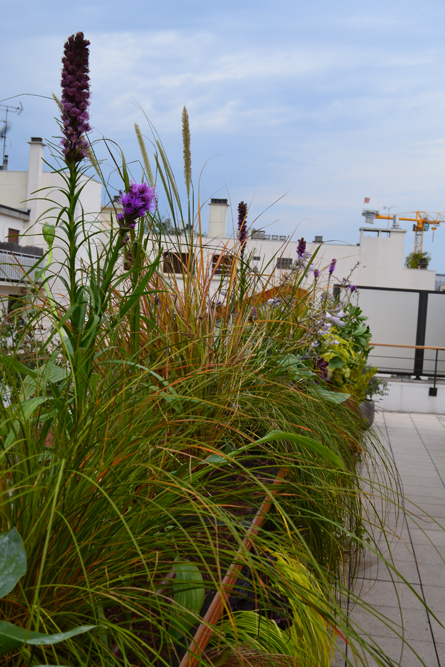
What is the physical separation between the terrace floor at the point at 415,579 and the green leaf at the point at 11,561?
2.01 ft

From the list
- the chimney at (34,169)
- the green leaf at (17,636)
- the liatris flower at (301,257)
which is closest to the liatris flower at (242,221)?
the liatris flower at (301,257)

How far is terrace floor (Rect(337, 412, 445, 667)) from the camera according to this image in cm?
175

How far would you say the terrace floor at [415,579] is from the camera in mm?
1753

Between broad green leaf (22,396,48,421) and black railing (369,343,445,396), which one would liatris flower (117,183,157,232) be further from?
black railing (369,343,445,396)

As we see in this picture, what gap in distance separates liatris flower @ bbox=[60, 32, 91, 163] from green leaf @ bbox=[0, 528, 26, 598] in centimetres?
81

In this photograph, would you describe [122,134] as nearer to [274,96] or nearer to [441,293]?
[274,96]

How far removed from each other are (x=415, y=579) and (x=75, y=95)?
220 centimetres

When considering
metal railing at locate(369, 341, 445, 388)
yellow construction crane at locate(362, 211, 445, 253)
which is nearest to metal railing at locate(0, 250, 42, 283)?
metal railing at locate(369, 341, 445, 388)

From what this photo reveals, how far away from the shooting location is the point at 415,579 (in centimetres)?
229

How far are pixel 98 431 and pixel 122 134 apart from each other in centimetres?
108

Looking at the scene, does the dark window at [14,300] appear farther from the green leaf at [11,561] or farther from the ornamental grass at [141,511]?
the green leaf at [11,561]

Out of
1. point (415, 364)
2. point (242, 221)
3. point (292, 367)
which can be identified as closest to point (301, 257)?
point (242, 221)

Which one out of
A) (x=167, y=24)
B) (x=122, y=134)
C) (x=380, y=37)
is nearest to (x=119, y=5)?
(x=167, y=24)

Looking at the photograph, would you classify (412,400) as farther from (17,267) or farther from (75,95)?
(75,95)
